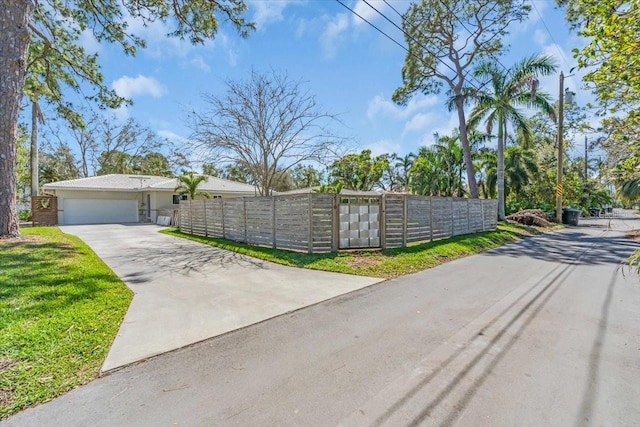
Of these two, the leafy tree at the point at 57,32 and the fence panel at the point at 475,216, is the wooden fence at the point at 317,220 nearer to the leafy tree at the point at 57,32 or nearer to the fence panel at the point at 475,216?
the fence panel at the point at 475,216

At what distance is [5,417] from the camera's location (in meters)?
2.33

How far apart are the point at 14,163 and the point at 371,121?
1321cm

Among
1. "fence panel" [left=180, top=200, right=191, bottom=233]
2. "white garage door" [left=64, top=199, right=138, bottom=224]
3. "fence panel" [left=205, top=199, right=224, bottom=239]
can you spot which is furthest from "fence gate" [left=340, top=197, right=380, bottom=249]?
"white garage door" [left=64, top=199, right=138, bottom=224]

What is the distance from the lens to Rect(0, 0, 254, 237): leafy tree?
855 centimetres

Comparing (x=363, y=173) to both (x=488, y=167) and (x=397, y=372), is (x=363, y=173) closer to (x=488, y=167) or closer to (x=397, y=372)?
(x=488, y=167)

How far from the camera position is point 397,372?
9.73ft

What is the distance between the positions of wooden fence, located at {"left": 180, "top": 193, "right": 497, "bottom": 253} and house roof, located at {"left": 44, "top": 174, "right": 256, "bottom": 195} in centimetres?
1071

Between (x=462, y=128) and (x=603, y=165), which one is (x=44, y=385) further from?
(x=462, y=128)

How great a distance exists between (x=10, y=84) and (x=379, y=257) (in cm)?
1133

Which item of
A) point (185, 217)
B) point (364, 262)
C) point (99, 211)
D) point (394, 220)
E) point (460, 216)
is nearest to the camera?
point (364, 262)

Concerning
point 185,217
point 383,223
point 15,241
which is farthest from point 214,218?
point 383,223

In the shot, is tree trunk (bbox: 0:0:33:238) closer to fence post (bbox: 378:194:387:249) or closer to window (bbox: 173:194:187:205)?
fence post (bbox: 378:194:387:249)

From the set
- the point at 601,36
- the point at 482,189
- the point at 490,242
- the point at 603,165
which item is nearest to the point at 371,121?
the point at 490,242

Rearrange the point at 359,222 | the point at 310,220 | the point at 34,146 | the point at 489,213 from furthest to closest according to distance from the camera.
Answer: the point at 34,146 < the point at 489,213 < the point at 359,222 < the point at 310,220
